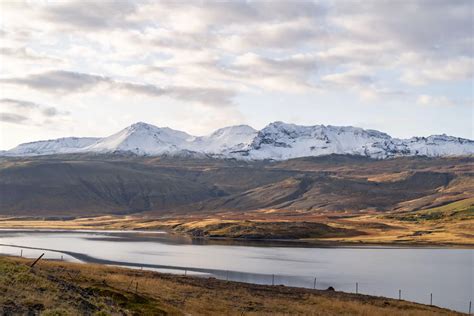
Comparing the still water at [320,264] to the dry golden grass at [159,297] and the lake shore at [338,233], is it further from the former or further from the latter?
the lake shore at [338,233]

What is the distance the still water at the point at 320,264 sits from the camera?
74.3 m

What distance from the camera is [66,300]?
35375 mm

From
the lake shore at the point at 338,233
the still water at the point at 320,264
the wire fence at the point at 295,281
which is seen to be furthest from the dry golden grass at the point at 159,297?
the lake shore at the point at 338,233

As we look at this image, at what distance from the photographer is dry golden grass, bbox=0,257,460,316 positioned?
3484 cm

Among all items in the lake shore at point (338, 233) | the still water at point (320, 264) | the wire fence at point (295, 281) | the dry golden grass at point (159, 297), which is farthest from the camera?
the lake shore at point (338, 233)

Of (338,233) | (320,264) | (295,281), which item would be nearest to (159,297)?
A: (295,281)

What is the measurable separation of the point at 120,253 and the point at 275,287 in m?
51.5

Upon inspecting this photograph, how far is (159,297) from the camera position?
168 ft

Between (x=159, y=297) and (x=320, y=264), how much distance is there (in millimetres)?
52328

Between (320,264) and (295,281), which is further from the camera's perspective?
(320,264)

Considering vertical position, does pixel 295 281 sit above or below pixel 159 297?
below

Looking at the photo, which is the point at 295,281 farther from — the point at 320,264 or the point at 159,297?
the point at 159,297

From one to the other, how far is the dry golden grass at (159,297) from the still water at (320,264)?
10.0 meters

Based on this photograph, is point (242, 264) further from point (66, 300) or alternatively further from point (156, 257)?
point (66, 300)
